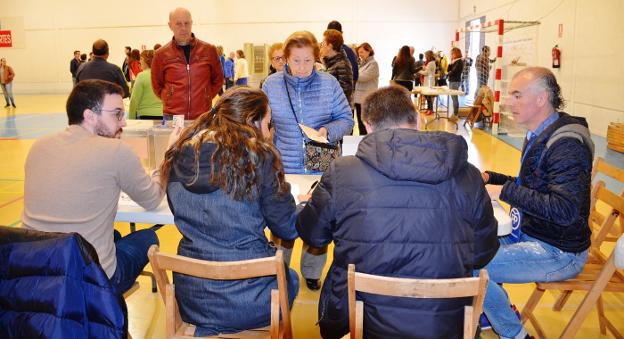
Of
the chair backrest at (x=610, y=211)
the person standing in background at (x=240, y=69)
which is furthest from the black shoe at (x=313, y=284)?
the person standing in background at (x=240, y=69)

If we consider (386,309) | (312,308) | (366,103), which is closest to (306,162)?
(312,308)

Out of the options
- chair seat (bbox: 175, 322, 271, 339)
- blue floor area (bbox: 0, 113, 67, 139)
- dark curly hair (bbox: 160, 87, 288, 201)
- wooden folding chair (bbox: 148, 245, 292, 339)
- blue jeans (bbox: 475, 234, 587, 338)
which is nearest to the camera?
wooden folding chair (bbox: 148, 245, 292, 339)

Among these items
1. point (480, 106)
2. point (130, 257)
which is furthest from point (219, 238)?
point (480, 106)

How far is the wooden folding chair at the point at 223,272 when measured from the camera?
1.62 meters

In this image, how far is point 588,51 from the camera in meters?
8.39

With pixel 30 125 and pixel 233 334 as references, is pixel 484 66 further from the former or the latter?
pixel 233 334

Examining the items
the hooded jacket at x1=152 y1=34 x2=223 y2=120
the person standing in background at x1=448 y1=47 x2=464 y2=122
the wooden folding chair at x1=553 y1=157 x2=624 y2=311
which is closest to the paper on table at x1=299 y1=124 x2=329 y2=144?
the wooden folding chair at x1=553 y1=157 x2=624 y2=311

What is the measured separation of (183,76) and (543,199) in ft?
10.8

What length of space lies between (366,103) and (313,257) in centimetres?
158

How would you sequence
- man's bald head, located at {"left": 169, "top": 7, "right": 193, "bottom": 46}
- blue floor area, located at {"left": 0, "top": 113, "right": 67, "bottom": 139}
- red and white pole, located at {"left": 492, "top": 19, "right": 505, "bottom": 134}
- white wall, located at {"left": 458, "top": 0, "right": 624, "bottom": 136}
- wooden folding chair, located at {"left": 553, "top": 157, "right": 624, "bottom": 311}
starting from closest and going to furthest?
wooden folding chair, located at {"left": 553, "top": 157, "right": 624, "bottom": 311} < man's bald head, located at {"left": 169, "top": 7, "right": 193, "bottom": 46} < white wall, located at {"left": 458, "top": 0, "right": 624, "bottom": 136} < red and white pole, located at {"left": 492, "top": 19, "right": 505, "bottom": 134} < blue floor area, located at {"left": 0, "top": 113, "right": 67, "bottom": 139}

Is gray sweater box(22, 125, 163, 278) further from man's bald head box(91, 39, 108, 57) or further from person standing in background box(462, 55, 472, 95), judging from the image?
person standing in background box(462, 55, 472, 95)

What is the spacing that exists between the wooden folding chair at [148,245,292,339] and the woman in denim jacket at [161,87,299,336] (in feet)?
0.22

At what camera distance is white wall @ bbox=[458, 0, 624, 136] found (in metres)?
7.63

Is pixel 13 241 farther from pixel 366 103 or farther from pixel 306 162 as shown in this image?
pixel 306 162
